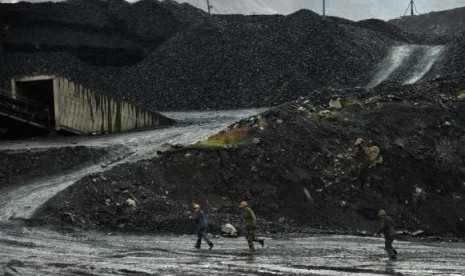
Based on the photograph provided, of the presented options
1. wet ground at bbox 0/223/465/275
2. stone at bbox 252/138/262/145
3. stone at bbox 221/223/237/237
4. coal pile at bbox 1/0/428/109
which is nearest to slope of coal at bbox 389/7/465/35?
coal pile at bbox 1/0/428/109

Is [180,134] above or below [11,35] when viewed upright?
below

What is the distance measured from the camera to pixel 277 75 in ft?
129

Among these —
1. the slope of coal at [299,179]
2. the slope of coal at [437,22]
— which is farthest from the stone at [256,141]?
the slope of coal at [437,22]

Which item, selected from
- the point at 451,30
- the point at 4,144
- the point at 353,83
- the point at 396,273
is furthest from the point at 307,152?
the point at 451,30

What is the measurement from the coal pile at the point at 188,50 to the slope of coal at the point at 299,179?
13015mm

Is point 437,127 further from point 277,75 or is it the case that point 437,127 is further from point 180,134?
point 277,75

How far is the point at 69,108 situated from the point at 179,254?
16.4 metres

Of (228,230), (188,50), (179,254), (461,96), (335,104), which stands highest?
(188,50)

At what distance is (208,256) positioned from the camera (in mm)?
14516

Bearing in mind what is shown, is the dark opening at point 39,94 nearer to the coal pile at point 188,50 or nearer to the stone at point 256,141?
the coal pile at point 188,50

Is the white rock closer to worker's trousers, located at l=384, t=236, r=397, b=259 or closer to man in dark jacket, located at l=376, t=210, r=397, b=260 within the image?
man in dark jacket, located at l=376, t=210, r=397, b=260

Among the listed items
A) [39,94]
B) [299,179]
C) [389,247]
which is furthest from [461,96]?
[39,94]

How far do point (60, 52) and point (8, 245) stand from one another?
36.6 m

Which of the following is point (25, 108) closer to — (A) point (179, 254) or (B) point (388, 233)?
(A) point (179, 254)
